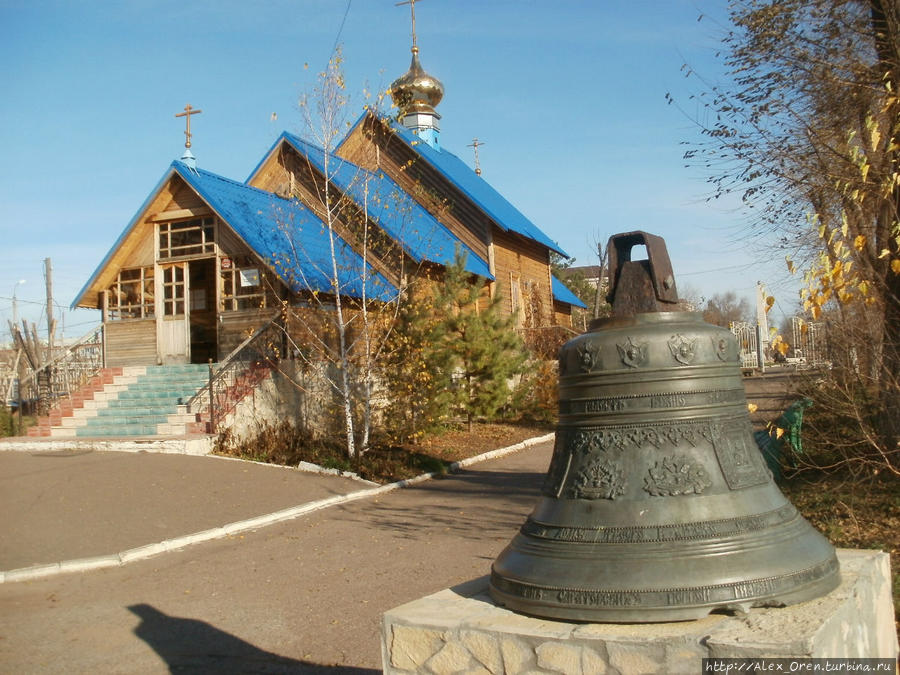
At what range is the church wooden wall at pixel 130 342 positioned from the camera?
68.2 ft

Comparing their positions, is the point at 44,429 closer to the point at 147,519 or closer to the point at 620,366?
the point at 147,519

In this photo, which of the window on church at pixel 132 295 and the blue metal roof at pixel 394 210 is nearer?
the blue metal roof at pixel 394 210

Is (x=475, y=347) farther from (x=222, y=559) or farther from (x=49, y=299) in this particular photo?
(x=49, y=299)

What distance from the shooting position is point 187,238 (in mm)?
20656

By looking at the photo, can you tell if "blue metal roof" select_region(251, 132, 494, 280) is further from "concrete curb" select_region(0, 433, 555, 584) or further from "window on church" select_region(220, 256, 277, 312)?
"concrete curb" select_region(0, 433, 555, 584)

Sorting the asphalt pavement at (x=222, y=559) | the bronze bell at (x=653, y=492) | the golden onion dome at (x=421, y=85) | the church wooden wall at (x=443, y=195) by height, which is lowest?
the asphalt pavement at (x=222, y=559)

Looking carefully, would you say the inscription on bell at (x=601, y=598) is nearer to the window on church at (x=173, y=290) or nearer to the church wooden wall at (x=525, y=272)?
the window on church at (x=173, y=290)

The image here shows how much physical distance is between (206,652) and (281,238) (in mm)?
14301

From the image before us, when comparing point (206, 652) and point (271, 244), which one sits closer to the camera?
point (206, 652)

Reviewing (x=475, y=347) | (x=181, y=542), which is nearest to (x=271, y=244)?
(x=475, y=347)

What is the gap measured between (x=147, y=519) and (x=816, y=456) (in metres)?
8.35

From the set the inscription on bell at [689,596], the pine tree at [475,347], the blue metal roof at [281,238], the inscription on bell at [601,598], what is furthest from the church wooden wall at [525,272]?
the inscription on bell at [689,596]

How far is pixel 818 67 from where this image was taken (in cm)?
970

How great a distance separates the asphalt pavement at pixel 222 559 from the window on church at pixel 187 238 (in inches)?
268
